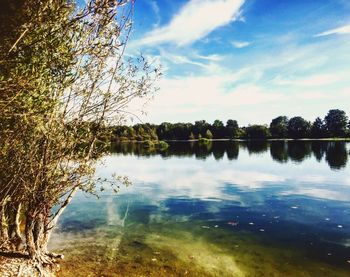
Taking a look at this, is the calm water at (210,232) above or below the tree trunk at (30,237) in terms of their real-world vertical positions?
below

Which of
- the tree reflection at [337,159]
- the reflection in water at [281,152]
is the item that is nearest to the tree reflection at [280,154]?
the reflection in water at [281,152]

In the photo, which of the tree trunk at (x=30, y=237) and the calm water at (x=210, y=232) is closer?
the tree trunk at (x=30, y=237)

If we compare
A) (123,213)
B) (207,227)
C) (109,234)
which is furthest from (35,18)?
(123,213)

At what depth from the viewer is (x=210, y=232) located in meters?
23.7

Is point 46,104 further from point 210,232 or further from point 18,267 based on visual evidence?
point 210,232

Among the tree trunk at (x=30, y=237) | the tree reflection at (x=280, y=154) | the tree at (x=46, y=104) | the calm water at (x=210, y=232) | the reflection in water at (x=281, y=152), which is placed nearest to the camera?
the tree at (x=46, y=104)

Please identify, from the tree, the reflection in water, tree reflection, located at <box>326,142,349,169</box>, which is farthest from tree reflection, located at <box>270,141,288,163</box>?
→ the tree

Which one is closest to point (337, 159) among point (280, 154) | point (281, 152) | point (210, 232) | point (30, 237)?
point (280, 154)

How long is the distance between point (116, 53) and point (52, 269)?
11.1 metres

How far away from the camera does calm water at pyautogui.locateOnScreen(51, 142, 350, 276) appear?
17.2 meters

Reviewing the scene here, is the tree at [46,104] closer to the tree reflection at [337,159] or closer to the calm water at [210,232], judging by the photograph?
the calm water at [210,232]

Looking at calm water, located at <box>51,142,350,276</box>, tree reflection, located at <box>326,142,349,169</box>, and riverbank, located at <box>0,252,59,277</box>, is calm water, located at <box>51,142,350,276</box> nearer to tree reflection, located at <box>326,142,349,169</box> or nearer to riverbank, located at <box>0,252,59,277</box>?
riverbank, located at <box>0,252,59,277</box>

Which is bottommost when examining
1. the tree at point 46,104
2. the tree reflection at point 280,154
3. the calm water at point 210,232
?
the calm water at point 210,232

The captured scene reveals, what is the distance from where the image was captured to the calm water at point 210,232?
56.6ft
